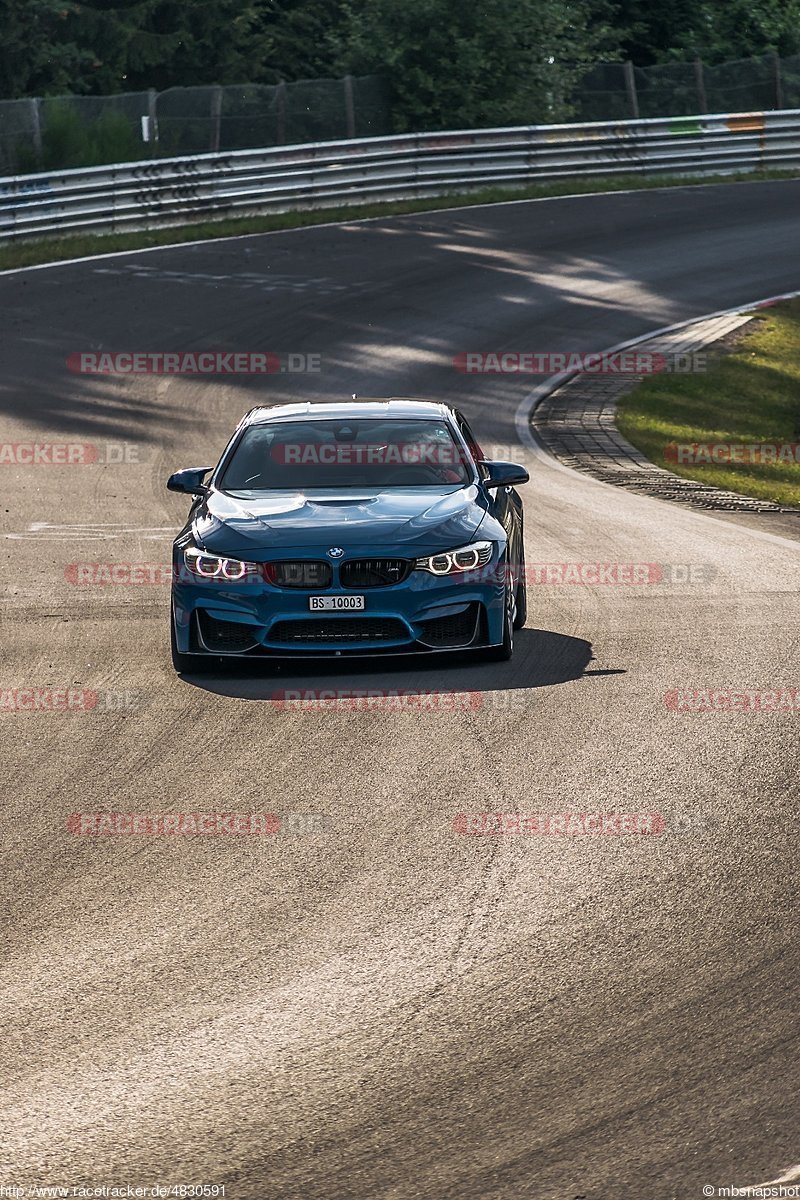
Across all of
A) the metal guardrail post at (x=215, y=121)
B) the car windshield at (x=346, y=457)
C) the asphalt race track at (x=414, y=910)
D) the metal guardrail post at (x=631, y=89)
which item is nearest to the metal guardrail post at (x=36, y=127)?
the metal guardrail post at (x=215, y=121)

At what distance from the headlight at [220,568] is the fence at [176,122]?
2407cm

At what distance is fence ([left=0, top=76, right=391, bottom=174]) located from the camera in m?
32.8

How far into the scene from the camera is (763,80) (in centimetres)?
4031

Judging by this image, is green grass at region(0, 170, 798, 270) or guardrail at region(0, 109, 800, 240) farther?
guardrail at region(0, 109, 800, 240)

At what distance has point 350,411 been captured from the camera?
470 inches

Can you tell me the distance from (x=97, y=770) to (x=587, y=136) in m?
30.9

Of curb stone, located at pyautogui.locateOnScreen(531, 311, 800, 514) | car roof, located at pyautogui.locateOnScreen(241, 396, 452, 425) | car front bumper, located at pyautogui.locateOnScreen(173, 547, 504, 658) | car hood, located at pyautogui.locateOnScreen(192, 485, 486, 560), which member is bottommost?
curb stone, located at pyautogui.locateOnScreen(531, 311, 800, 514)

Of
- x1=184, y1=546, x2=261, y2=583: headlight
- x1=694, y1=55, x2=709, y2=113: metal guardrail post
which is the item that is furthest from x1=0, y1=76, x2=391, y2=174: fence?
x1=184, y1=546, x2=261, y2=583: headlight

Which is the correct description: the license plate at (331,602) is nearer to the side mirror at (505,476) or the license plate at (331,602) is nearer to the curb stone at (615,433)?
the side mirror at (505,476)

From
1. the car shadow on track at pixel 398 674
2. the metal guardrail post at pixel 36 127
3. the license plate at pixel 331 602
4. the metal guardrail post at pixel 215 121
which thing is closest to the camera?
the car shadow on track at pixel 398 674

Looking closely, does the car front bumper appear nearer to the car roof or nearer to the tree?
the car roof

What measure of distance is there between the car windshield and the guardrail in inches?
800

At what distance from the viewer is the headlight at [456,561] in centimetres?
1027

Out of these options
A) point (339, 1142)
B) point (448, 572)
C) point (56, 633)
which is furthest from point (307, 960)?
point (56, 633)
